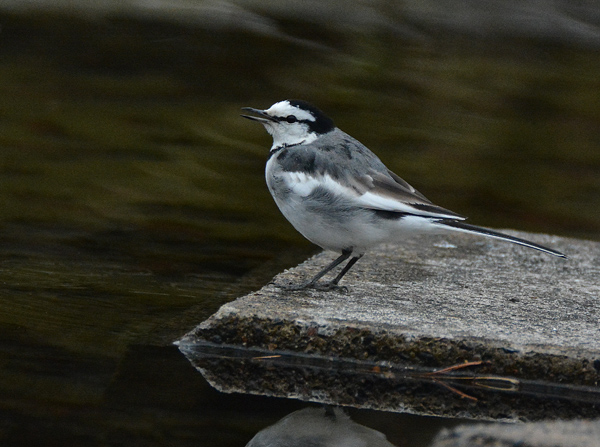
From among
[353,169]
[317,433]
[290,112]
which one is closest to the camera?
[317,433]

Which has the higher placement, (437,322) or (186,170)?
(437,322)

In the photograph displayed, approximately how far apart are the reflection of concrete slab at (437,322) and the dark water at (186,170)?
1.20 ft

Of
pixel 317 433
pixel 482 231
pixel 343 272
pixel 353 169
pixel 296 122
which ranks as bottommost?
pixel 317 433

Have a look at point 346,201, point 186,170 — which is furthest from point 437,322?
point 186,170

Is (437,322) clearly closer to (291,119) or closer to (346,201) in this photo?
(346,201)

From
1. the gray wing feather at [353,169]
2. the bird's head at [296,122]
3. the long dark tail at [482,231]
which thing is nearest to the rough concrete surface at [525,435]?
the long dark tail at [482,231]

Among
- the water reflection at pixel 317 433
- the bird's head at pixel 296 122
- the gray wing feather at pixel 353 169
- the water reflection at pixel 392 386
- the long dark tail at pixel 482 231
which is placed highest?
the bird's head at pixel 296 122

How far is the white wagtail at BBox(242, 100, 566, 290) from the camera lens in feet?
12.3

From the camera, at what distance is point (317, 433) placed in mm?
2814

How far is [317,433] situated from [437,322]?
879 millimetres

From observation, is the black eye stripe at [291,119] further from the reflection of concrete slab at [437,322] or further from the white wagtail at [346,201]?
the reflection of concrete slab at [437,322]


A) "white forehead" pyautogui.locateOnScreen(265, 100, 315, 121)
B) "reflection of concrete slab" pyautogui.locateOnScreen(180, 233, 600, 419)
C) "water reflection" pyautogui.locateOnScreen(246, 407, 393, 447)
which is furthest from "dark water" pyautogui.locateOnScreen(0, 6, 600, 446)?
"white forehead" pyautogui.locateOnScreen(265, 100, 315, 121)

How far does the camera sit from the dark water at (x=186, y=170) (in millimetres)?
2998

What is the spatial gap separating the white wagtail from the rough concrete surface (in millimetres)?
913
